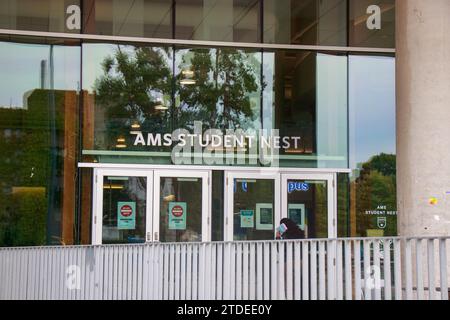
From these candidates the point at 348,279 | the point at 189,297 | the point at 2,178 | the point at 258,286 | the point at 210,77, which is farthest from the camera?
the point at 210,77

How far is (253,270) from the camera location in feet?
26.5

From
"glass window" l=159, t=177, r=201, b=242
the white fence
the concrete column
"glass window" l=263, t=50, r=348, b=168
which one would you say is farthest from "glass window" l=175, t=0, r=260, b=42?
the white fence

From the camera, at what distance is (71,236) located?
17.1 meters

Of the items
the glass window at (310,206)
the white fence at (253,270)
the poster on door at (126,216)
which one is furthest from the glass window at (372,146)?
the white fence at (253,270)

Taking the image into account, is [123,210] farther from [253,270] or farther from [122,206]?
[253,270]

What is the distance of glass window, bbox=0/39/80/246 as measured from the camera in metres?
17.0

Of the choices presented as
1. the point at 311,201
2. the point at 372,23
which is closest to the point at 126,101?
the point at 311,201

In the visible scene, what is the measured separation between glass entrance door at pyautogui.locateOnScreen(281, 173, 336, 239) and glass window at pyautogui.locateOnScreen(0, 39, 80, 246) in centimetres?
494

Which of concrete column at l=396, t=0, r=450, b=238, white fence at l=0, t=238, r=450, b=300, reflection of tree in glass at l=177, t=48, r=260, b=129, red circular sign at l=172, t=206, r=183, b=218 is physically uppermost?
reflection of tree in glass at l=177, t=48, r=260, b=129

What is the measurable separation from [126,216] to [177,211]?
1.15m

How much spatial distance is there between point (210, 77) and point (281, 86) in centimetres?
171

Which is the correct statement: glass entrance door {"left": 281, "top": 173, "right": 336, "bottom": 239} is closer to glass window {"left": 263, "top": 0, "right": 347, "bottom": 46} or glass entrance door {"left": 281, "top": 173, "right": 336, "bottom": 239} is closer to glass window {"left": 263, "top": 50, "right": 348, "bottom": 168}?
glass window {"left": 263, "top": 50, "right": 348, "bottom": 168}

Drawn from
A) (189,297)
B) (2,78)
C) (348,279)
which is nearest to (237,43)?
(2,78)

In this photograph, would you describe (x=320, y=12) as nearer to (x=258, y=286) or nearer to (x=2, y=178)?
(x=2, y=178)
